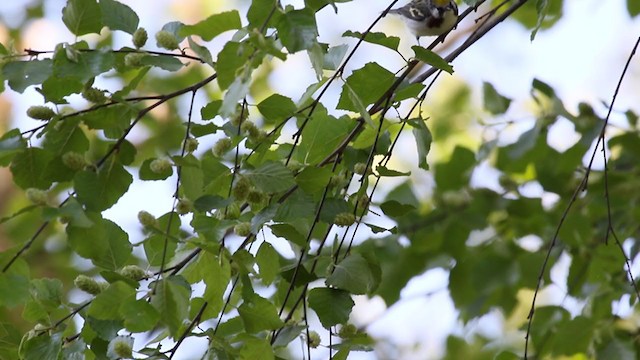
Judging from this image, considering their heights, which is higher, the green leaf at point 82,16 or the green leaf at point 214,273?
the green leaf at point 82,16

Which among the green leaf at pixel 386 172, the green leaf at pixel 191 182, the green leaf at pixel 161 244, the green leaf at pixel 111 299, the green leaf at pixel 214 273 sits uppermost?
the green leaf at pixel 386 172

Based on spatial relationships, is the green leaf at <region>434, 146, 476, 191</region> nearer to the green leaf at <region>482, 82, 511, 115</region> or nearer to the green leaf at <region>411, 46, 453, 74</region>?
the green leaf at <region>482, 82, 511, 115</region>

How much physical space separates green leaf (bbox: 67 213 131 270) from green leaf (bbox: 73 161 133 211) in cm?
3

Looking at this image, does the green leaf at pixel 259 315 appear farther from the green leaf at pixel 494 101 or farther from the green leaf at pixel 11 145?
the green leaf at pixel 494 101

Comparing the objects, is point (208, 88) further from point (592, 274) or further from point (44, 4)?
point (592, 274)

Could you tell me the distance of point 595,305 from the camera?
2.84 m

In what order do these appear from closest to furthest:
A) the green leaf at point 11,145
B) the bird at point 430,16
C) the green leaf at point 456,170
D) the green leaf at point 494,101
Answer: the green leaf at point 11,145 → the bird at point 430,16 → the green leaf at point 494,101 → the green leaf at point 456,170

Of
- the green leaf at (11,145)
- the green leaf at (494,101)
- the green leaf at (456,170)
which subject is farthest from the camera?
the green leaf at (456,170)

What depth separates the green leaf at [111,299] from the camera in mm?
1452

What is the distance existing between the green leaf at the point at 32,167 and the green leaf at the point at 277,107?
40cm

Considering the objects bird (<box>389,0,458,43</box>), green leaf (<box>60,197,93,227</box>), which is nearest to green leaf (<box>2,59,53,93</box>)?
green leaf (<box>60,197,93,227</box>)

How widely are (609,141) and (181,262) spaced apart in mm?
1766

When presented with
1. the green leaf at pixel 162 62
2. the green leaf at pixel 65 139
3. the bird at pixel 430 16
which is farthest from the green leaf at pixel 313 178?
the bird at pixel 430 16

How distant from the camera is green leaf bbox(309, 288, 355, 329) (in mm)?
1716
